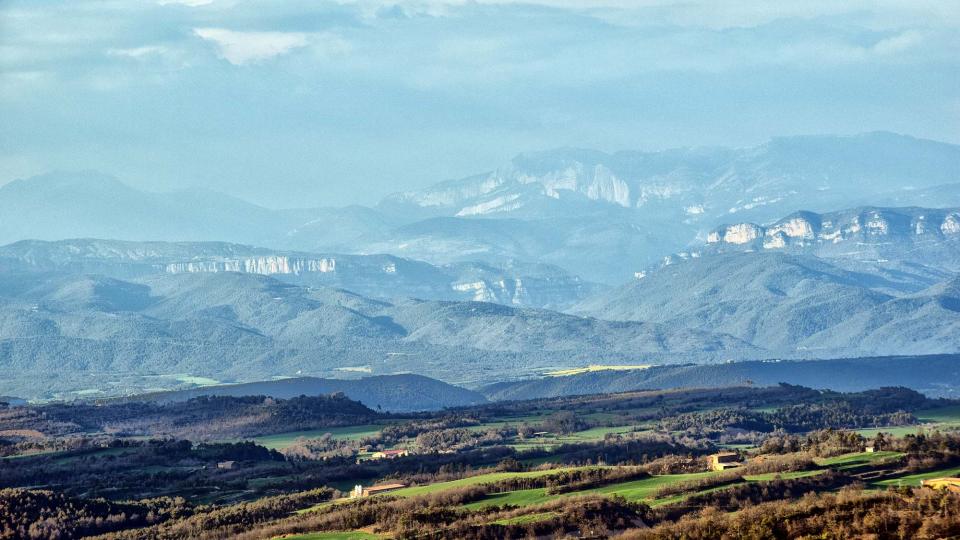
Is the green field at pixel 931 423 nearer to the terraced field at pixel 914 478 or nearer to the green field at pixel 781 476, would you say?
the green field at pixel 781 476

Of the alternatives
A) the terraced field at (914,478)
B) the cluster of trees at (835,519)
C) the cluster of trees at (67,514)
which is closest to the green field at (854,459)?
the terraced field at (914,478)

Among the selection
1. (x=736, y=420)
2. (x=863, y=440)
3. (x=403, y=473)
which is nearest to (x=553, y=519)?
(x=863, y=440)

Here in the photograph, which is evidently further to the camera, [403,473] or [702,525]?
[403,473]

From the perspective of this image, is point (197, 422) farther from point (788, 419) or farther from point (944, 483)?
point (944, 483)

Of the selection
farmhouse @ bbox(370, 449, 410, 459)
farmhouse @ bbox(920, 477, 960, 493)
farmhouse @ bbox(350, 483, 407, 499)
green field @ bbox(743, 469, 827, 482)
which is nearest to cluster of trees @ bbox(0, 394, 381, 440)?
farmhouse @ bbox(370, 449, 410, 459)

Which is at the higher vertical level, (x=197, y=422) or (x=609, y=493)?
(x=609, y=493)

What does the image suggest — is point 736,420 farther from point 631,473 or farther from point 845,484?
point 845,484

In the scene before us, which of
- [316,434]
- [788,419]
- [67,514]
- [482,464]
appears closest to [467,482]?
[67,514]
